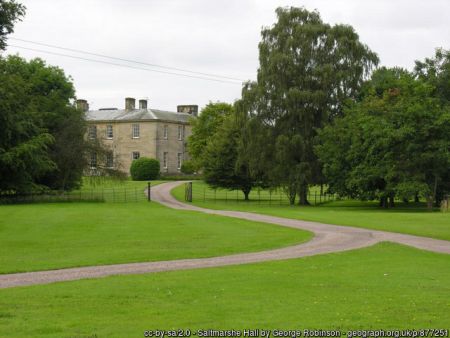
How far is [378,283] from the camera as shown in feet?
43.8

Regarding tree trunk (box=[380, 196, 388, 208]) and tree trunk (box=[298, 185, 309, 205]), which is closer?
tree trunk (box=[380, 196, 388, 208])

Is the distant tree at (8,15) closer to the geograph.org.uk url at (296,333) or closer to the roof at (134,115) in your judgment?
the geograph.org.uk url at (296,333)

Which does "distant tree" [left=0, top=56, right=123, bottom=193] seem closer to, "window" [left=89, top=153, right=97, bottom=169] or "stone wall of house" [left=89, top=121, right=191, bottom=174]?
"window" [left=89, top=153, right=97, bottom=169]

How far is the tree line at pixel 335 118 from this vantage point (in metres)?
46.1

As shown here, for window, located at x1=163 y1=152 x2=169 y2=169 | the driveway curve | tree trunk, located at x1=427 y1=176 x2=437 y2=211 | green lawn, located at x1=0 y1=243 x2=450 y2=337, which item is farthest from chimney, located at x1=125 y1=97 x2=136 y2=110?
green lawn, located at x1=0 y1=243 x2=450 y2=337

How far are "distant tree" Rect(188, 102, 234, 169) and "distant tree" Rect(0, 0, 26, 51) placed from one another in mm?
65601

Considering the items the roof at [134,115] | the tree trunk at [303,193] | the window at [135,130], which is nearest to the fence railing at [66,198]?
the tree trunk at [303,193]

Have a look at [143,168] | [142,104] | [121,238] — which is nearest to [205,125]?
[143,168]

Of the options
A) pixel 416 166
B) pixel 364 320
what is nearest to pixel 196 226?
pixel 364 320

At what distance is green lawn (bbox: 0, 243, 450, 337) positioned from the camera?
922 cm

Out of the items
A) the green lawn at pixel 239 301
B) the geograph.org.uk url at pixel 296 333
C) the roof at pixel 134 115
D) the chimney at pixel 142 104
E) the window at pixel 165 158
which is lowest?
the green lawn at pixel 239 301

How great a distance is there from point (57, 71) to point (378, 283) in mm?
57149

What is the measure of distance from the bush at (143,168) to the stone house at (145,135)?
15.4 ft

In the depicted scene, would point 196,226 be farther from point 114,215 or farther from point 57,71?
point 57,71
